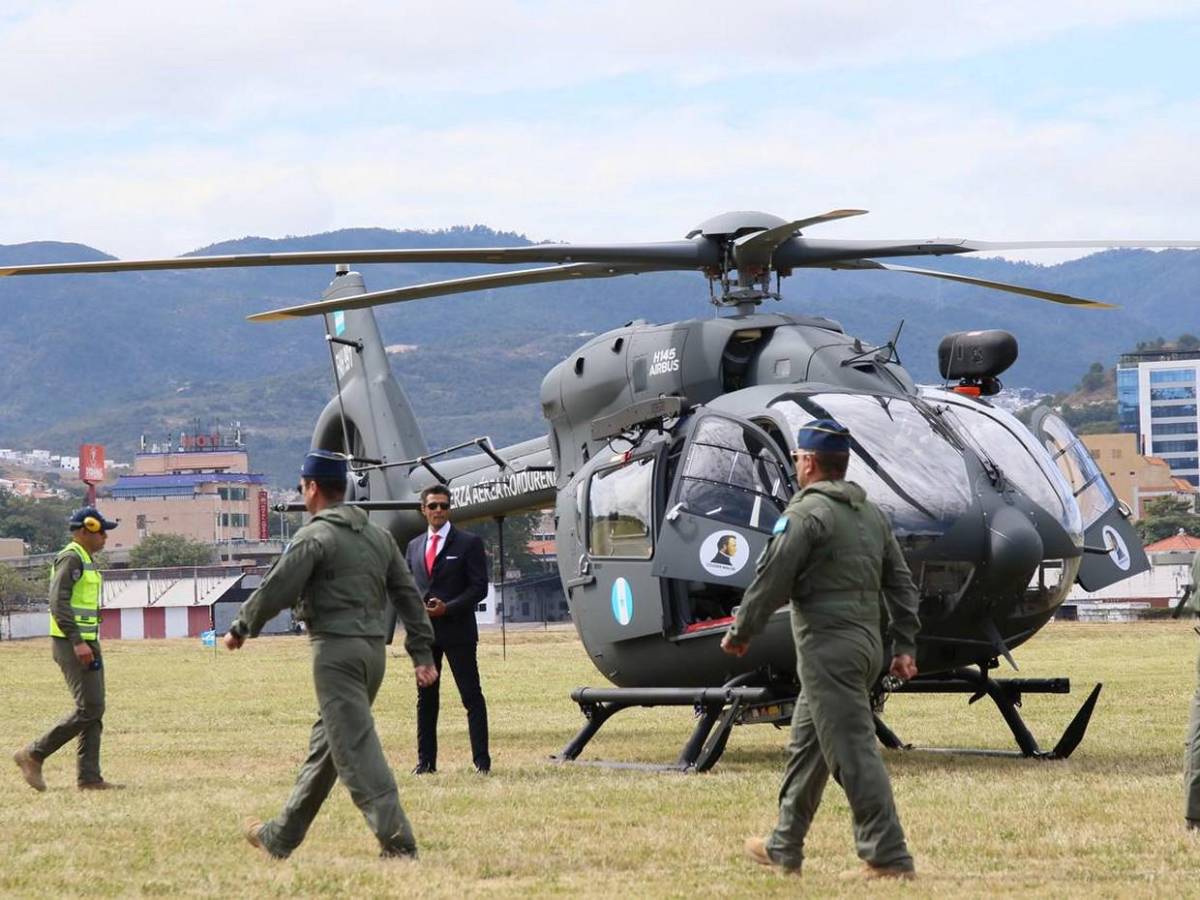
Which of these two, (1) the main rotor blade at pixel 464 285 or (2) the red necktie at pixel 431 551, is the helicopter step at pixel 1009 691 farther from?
(1) the main rotor blade at pixel 464 285

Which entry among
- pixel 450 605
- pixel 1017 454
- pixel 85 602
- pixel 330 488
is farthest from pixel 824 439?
pixel 85 602

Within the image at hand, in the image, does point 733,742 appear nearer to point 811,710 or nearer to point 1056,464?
point 1056,464

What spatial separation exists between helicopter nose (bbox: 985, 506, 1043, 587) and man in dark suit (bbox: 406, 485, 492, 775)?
3.18 metres

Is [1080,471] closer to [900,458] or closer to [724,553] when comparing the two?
[900,458]

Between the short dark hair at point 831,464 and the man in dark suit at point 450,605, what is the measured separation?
471 centimetres

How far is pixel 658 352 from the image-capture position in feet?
44.9

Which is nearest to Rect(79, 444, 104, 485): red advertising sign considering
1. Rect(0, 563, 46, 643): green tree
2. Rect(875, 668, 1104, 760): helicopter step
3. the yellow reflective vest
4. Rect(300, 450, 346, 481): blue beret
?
Rect(0, 563, 46, 643): green tree

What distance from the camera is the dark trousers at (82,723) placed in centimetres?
1179

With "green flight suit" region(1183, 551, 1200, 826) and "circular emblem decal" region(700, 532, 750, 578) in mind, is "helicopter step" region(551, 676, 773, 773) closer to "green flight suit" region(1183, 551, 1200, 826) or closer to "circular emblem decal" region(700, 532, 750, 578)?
"circular emblem decal" region(700, 532, 750, 578)

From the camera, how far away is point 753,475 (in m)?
12.2

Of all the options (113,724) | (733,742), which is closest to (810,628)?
(733,742)

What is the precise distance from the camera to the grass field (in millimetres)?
8000

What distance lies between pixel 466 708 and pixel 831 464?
16.3ft

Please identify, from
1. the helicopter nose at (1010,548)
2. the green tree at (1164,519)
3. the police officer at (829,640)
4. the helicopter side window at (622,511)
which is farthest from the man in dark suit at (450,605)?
the green tree at (1164,519)
